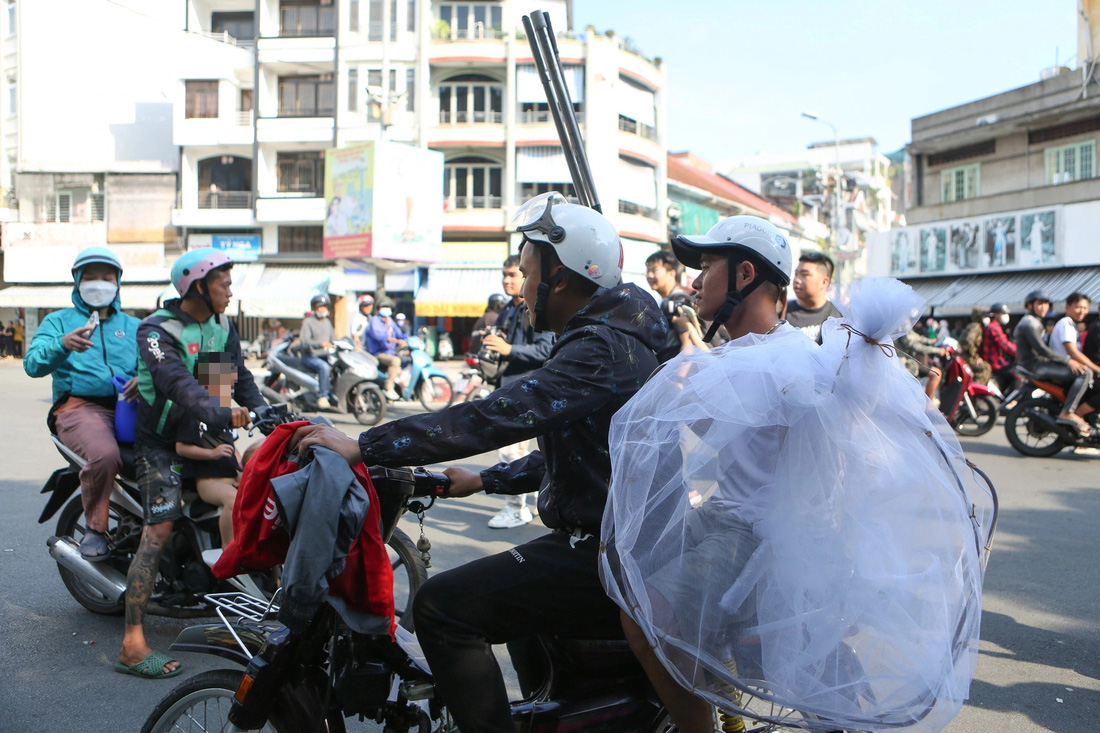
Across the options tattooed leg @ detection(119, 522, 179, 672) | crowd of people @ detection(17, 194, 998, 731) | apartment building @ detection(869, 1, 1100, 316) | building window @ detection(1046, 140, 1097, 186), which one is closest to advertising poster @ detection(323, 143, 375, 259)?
apartment building @ detection(869, 1, 1100, 316)

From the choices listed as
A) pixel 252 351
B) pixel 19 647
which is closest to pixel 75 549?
pixel 19 647

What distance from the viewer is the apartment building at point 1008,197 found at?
25.7 m

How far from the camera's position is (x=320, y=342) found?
535 inches

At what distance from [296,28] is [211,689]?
4019cm

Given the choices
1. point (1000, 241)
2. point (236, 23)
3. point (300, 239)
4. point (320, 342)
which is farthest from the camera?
point (236, 23)

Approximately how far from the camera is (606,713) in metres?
2.33

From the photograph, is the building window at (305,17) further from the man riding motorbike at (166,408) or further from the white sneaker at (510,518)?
the man riding motorbike at (166,408)

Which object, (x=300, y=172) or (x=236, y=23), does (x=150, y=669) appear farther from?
(x=236, y=23)

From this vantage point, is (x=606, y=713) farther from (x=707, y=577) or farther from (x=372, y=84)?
(x=372, y=84)

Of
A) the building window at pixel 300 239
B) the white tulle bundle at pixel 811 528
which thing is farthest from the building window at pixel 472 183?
the white tulle bundle at pixel 811 528

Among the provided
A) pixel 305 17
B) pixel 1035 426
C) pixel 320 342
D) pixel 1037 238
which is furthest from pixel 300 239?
pixel 1035 426

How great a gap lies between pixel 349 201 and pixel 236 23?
48.2ft

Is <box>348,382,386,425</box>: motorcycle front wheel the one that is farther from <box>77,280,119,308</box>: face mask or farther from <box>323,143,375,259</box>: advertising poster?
<box>323,143,375,259</box>: advertising poster

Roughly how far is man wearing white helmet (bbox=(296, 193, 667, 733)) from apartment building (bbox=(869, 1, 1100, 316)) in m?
26.5
